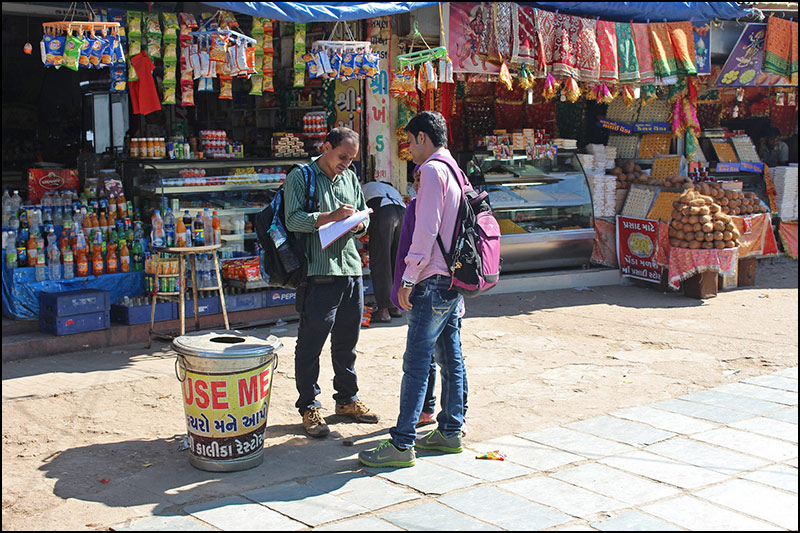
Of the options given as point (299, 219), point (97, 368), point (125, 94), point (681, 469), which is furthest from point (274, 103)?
point (681, 469)

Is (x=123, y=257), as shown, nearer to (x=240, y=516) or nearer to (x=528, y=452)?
(x=240, y=516)

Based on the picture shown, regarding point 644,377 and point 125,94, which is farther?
point 125,94

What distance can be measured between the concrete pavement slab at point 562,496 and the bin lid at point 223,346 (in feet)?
5.10

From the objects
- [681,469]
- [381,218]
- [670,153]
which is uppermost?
[670,153]

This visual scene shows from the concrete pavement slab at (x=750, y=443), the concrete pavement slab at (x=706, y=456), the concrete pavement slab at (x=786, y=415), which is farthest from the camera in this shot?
the concrete pavement slab at (x=786, y=415)

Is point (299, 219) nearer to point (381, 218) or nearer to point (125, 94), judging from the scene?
point (381, 218)

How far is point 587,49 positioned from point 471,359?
16.2 ft

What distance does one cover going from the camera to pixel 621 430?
5.62 m

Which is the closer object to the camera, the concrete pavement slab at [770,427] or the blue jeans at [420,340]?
the blue jeans at [420,340]

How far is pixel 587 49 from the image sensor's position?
1050cm

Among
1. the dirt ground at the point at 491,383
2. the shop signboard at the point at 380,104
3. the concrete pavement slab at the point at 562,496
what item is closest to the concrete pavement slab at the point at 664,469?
the concrete pavement slab at the point at 562,496

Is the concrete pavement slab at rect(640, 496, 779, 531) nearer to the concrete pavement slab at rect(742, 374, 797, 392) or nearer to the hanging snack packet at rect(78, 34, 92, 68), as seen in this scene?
the concrete pavement slab at rect(742, 374, 797, 392)

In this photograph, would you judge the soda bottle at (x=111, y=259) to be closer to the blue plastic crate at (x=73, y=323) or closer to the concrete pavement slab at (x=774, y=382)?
the blue plastic crate at (x=73, y=323)

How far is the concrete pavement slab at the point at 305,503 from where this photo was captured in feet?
13.8
